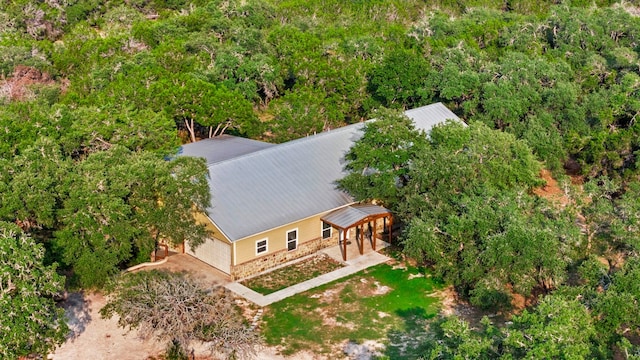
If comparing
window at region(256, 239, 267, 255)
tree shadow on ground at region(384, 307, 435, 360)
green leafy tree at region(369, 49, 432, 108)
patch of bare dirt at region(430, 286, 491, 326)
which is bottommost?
tree shadow on ground at region(384, 307, 435, 360)

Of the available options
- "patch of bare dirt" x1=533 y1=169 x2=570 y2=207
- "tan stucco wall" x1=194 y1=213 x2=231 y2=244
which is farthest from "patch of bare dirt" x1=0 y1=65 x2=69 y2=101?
"patch of bare dirt" x1=533 y1=169 x2=570 y2=207

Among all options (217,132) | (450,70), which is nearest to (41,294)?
(217,132)

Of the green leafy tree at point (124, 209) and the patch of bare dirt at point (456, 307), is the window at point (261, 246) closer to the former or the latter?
the green leafy tree at point (124, 209)

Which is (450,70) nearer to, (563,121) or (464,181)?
(563,121)

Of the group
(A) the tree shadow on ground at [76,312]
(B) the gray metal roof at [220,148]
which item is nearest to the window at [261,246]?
(B) the gray metal roof at [220,148]

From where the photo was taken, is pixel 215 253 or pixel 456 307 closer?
pixel 456 307

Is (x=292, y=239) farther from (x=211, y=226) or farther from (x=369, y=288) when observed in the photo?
(x=369, y=288)

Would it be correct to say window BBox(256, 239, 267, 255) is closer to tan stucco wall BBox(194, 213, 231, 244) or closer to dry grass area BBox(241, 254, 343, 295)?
dry grass area BBox(241, 254, 343, 295)

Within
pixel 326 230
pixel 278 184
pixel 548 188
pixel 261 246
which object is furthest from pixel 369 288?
pixel 548 188
